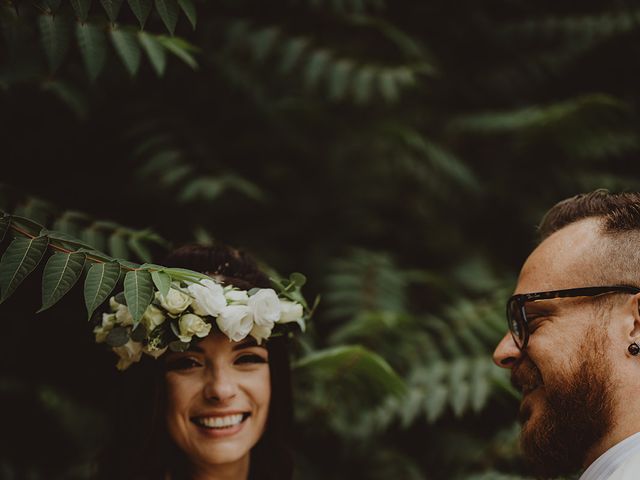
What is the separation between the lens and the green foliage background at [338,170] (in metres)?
3.30

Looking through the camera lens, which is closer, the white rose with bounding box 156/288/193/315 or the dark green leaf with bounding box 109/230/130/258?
the white rose with bounding box 156/288/193/315

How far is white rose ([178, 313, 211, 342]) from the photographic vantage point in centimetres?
203

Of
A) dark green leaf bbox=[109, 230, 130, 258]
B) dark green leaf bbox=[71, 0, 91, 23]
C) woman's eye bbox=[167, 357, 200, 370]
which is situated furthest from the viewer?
dark green leaf bbox=[109, 230, 130, 258]

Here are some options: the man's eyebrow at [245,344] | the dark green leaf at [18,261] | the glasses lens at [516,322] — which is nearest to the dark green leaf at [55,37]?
the dark green leaf at [18,261]

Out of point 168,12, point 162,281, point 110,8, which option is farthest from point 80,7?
point 162,281

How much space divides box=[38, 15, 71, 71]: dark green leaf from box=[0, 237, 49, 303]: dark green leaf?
0.81 m

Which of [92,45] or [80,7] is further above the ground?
[92,45]

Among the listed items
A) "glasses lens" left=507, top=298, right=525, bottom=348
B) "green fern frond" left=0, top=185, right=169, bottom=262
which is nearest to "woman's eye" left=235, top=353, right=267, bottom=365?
"green fern frond" left=0, top=185, right=169, bottom=262

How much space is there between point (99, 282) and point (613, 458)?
167 cm

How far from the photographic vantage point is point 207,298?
1991mm

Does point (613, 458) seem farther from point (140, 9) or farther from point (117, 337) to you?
point (140, 9)

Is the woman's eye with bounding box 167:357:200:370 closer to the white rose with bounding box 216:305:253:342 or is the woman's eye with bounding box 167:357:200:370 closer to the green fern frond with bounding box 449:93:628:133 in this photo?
the white rose with bounding box 216:305:253:342

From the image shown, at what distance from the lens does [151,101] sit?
4035 millimetres

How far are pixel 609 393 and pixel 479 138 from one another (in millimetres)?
3780
